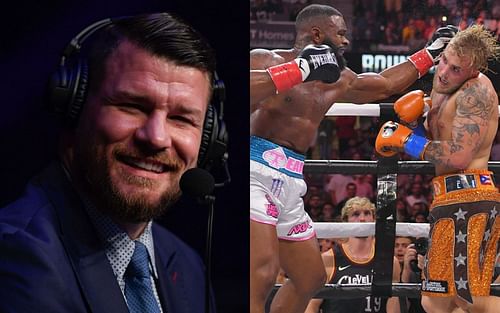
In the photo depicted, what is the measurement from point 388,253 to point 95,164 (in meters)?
1.34

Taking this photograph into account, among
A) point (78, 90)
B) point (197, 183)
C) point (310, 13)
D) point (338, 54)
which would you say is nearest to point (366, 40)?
point (338, 54)

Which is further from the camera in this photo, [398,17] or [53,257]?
[398,17]

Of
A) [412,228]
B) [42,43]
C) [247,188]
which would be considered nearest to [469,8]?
[412,228]

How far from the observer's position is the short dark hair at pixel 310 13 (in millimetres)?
2707

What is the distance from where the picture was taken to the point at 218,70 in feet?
8.32

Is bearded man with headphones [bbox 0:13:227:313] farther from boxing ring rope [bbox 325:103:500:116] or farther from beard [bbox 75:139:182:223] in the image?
boxing ring rope [bbox 325:103:500:116]

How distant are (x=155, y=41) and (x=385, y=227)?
1.27m

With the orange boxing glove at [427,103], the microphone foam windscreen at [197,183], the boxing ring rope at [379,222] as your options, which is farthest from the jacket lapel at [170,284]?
the orange boxing glove at [427,103]

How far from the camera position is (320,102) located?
9.04 ft

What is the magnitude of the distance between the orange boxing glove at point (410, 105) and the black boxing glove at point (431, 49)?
8cm

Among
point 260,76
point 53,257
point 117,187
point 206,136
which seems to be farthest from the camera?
point 260,76

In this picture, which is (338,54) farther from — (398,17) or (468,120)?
(468,120)

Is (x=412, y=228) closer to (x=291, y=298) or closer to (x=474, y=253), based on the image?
(x=474, y=253)

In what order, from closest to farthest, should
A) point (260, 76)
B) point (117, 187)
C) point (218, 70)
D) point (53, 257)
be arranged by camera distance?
point (53, 257) → point (117, 187) → point (218, 70) → point (260, 76)
